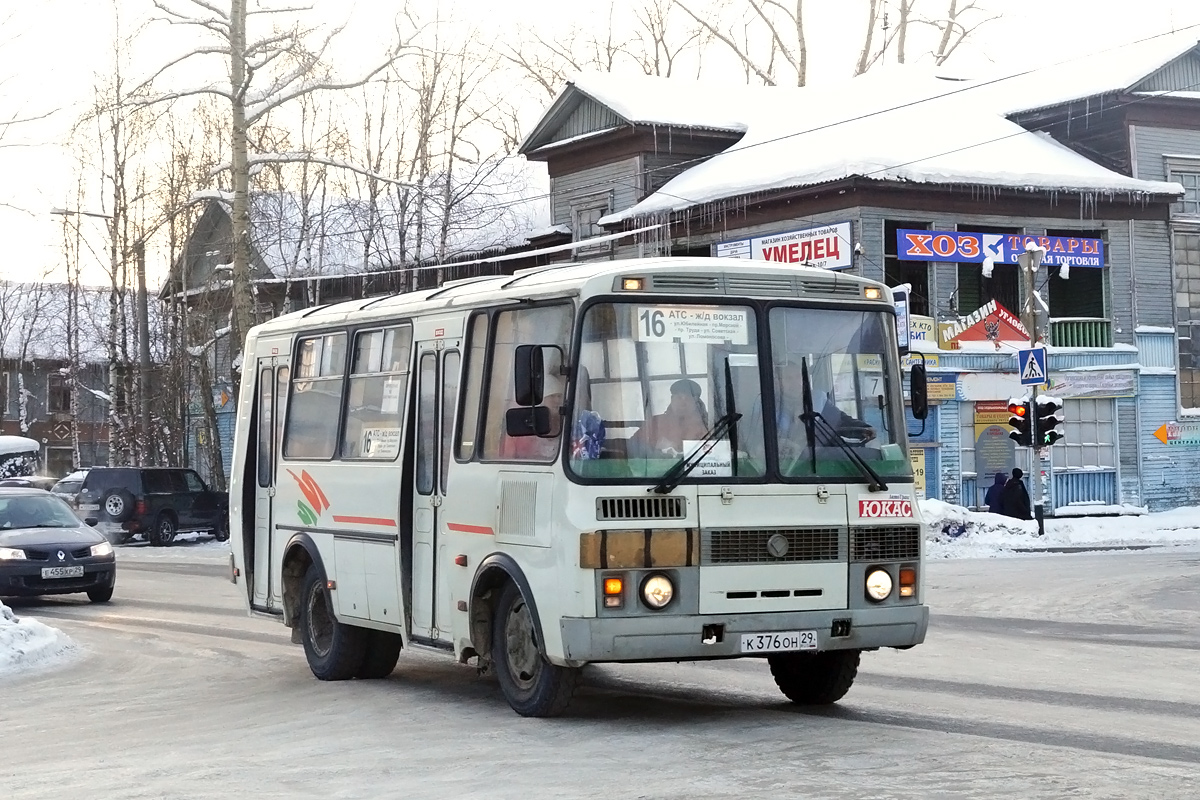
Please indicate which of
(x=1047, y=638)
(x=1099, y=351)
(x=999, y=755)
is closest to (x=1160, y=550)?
(x=1099, y=351)

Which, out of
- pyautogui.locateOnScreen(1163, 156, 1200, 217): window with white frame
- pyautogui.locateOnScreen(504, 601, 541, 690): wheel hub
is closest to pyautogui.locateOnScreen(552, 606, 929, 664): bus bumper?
pyautogui.locateOnScreen(504, 601, 541, 690): wheel hub

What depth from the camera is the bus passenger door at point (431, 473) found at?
11.3 metres

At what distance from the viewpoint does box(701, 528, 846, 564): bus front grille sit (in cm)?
977

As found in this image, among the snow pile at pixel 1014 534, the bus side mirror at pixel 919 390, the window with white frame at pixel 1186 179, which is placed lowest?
the snow pile at pixel 1014 534

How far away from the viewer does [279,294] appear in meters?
54.0

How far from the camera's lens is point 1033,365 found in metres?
31.9

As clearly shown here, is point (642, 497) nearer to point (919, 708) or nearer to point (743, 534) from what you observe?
point (743, 534)

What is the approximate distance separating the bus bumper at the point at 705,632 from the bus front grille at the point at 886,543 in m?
0.31

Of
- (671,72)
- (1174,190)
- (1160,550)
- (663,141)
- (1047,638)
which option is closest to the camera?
(1047,638)

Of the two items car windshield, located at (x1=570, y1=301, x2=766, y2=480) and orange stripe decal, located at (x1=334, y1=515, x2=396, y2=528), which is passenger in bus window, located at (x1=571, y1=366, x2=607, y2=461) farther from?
orange stripe decal, located at (x1=334, y1=515, x2=396, y2=528)

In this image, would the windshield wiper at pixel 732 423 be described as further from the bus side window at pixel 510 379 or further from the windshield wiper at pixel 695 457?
the bus side window at pixel 510 379

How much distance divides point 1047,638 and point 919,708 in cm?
587

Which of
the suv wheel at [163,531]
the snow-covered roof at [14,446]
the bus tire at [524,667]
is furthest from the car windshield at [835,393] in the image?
the snow-covered roof at [14,446]

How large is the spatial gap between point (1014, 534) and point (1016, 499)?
2474mm
